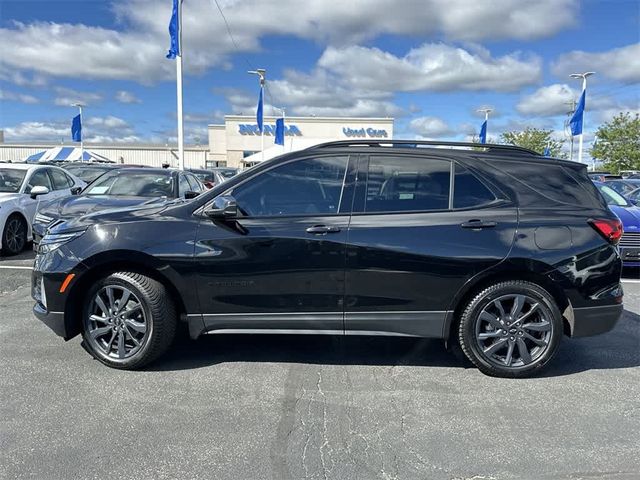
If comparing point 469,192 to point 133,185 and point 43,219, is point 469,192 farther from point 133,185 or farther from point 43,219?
point 43,219

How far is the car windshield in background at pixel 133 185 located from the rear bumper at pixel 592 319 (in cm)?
659

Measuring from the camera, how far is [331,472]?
2.59m

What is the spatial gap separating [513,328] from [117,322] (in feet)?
10.3

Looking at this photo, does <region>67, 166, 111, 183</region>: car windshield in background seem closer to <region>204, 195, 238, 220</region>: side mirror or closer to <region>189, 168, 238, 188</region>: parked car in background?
<region>189, 168, 238, 188</region>: parked car in background

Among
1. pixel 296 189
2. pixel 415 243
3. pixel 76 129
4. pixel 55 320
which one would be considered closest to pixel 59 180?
pixel 55 320

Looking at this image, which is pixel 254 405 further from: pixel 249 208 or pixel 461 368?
pixel 461 368

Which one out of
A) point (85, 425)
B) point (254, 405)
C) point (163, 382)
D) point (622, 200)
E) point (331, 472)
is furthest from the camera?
point (622, 200)

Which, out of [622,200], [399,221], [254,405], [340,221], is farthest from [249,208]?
[622,200]

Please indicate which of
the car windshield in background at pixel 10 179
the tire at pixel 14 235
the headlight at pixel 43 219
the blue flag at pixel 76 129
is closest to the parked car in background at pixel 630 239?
the headlight at pixel 43 219

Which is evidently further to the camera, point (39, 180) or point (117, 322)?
point (39, 180)

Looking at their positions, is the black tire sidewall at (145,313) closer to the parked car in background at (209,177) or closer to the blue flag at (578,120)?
the parked car in background at (209,177)

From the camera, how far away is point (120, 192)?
8.03 meters

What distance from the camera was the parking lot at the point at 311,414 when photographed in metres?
2.66

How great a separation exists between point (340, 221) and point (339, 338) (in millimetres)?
1477
